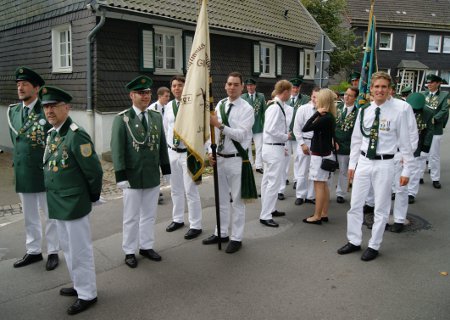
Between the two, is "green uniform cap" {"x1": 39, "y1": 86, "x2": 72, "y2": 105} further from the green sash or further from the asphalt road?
the green sash

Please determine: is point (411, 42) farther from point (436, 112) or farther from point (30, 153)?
point (30, 153)

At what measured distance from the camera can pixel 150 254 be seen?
5062 millimetres

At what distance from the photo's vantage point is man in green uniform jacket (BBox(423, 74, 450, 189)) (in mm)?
8789

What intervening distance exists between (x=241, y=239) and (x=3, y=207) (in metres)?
5.22

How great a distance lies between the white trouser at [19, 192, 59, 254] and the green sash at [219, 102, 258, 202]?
2.37 m

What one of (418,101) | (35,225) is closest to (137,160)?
(35,225)

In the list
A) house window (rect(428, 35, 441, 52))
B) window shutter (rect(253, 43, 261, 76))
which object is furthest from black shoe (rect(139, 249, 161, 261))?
house window (rect(428, 35, 441, 52))

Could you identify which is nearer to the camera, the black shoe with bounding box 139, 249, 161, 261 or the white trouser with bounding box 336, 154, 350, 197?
the black shoe with bounding box 139, 249, 161, 261

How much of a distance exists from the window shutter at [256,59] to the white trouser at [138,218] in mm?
13532

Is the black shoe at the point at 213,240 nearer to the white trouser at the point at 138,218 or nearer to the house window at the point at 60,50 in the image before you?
the white trouser at the point at 138,218

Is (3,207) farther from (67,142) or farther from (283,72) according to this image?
(283,72)

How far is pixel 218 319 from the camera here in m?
3.67

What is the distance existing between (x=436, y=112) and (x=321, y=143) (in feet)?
13.2

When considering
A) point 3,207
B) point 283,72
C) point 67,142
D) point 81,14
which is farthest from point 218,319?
point 283,72
